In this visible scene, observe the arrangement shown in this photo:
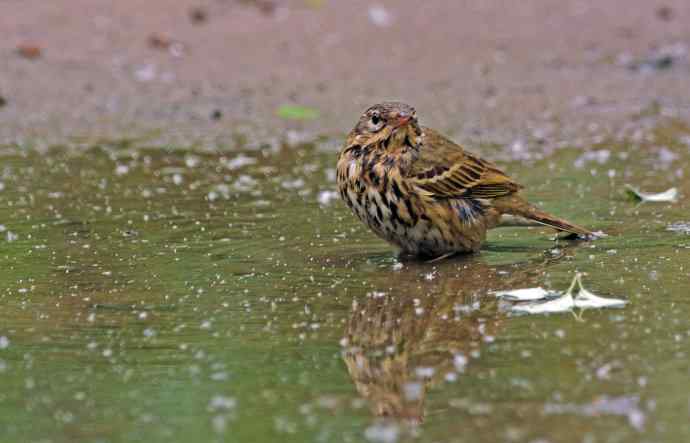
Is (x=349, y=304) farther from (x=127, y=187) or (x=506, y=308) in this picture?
(x=127, y=187)

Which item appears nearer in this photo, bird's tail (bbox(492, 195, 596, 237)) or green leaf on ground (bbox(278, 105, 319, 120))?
bird's tail (bbox(492, 195, 596, 237))

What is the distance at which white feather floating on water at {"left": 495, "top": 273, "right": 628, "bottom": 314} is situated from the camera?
6.65 m

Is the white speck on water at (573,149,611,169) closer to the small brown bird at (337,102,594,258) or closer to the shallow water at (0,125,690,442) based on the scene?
the shallow water at (0,125,690,442)

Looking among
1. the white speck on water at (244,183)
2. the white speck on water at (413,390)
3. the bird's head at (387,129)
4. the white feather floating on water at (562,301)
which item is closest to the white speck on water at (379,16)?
the white speck on water at (244,183)

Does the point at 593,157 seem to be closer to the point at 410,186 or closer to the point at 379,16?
the point at 410,186

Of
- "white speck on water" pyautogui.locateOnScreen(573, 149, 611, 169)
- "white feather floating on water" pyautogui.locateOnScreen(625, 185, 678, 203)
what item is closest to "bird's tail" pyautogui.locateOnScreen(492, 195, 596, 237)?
"white feather floating on water" pyautogui.locateOnScreen(625, 185, 678, 203)

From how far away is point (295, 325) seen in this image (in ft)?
21.5

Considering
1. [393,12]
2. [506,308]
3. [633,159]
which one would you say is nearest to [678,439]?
[506,308]

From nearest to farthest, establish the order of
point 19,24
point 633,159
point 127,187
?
point 127,187 < point 633,159 < point 19,24

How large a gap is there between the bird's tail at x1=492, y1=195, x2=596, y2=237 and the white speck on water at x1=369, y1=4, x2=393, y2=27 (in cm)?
832

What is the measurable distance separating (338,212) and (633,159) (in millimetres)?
3106

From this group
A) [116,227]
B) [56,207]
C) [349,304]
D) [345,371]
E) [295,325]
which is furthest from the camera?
[56,207]

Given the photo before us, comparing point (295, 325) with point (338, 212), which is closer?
point (295, 325)

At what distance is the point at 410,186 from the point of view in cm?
792
